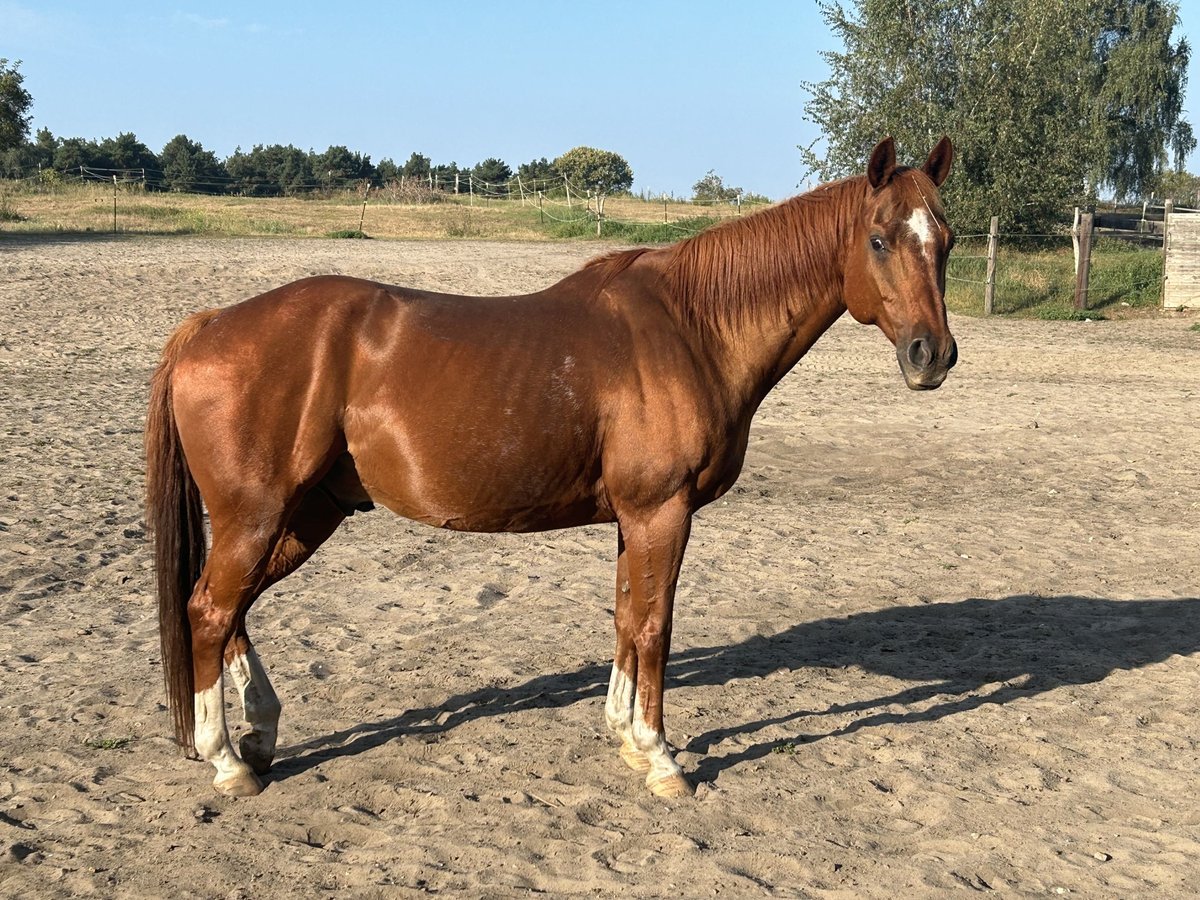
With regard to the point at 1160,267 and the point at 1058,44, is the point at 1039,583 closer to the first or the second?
the point at 1160,267

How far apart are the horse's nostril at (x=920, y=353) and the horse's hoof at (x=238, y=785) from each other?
2.83m

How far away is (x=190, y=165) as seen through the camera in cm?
6200

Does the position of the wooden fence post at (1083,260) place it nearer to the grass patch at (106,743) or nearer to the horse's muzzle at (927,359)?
the horse's muzzle at (927,359)

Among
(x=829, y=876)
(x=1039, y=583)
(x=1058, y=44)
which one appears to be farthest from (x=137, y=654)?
(x=1058, y=44)

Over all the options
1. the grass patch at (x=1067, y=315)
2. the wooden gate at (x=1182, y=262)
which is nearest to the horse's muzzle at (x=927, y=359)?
the grass patch at (x=1067, y=315)

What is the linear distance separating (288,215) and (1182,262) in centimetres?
2652

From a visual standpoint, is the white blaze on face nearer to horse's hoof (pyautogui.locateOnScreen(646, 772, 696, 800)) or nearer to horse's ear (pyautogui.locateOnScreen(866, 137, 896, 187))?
horse's ear (pyautogui.locateOnScreen(866, 137, 896, 187))

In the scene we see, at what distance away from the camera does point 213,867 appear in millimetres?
3557

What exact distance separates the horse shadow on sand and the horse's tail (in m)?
0.49

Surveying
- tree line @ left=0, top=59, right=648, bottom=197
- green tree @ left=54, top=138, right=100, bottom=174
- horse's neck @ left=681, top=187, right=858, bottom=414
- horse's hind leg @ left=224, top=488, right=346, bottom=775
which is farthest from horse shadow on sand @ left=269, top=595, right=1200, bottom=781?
green tree @ left=54, top=138, right=100, bottom=174

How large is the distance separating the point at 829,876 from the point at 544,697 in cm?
182

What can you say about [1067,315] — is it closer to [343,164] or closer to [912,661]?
[912,661]

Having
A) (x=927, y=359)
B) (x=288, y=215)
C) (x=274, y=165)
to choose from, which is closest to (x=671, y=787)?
(x=927, y=359)

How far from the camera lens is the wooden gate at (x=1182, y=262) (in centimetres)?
2145
